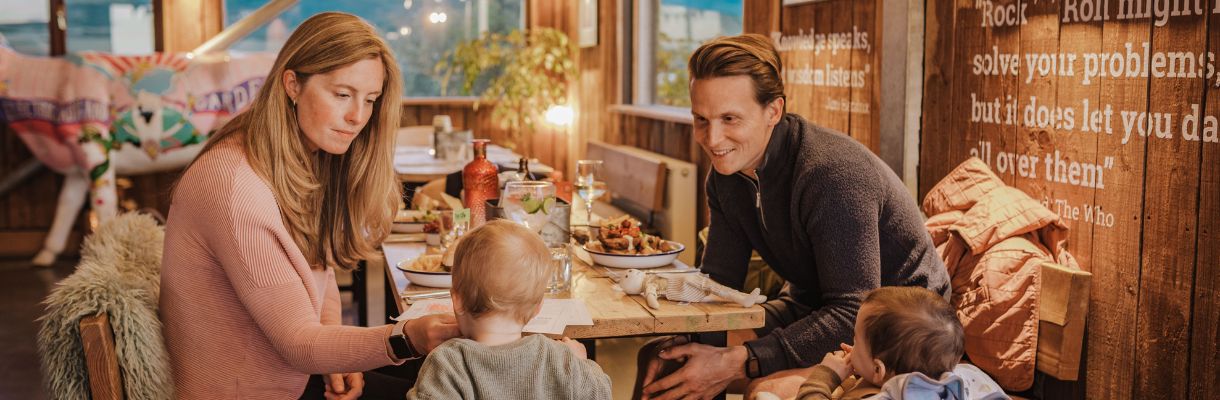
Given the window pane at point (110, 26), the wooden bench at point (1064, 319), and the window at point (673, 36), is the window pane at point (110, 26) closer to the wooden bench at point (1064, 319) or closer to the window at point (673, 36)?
the window at point (673, 36)

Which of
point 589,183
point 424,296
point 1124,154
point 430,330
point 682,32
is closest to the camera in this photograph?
point 430,330

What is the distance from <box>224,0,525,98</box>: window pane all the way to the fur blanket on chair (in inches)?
271

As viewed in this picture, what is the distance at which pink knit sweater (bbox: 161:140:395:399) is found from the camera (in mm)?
1922

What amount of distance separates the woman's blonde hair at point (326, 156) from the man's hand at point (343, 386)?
25cm

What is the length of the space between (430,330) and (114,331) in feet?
1.73

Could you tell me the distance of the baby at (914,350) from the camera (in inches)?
71.2

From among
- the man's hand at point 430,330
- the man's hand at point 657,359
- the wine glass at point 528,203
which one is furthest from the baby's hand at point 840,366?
the wine glass at point 528,203

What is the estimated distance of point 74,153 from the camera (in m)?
6.84

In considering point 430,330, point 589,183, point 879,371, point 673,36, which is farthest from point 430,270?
point 673,36

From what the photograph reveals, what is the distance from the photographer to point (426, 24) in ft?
28.8

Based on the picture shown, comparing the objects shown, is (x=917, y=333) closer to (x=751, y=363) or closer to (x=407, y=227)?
(x=751, y=363)

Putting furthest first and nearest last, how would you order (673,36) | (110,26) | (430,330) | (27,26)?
1. (110,26)
2. (27,26)
3. (673,36)
4. (430,330)

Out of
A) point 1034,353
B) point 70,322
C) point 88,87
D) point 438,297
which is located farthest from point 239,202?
point 88,87

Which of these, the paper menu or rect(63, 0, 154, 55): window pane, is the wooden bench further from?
rect(63, 0, 154, 55): window pane
